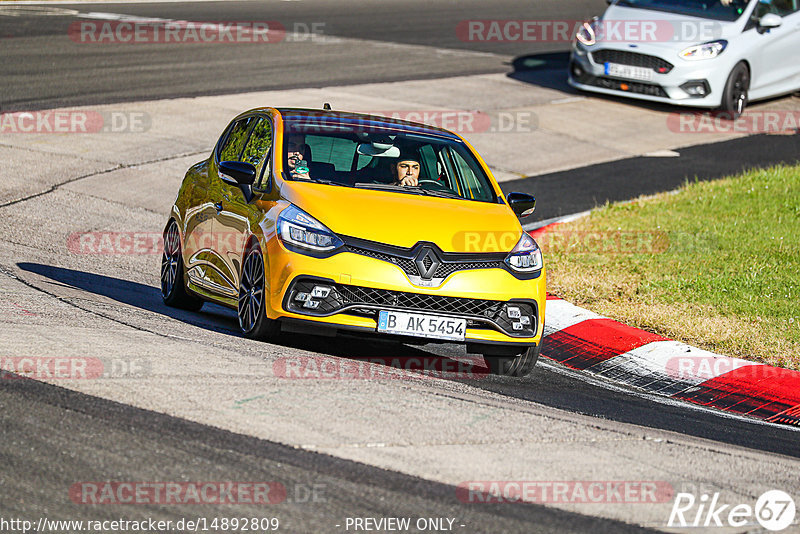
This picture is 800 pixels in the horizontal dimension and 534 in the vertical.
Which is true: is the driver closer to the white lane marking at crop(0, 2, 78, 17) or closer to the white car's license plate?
the white car's license plate

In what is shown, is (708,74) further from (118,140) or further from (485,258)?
(485,258)

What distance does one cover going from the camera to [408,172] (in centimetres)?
873

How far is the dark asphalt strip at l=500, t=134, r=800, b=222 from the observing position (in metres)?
15.0

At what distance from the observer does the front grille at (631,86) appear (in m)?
19.9

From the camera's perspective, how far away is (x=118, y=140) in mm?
15961

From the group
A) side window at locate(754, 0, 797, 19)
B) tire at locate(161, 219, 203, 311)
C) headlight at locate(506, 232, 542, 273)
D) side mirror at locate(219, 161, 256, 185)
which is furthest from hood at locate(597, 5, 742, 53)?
side mirror at locate(219, 161, 256, 185)

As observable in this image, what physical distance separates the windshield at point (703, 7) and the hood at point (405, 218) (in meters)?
13.3

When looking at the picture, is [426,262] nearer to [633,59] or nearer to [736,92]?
[633,59]

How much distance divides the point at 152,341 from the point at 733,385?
159 inches

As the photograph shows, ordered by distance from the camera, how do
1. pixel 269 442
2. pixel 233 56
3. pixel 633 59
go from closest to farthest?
pixel 269 442 → pixel 633 59 → pixel 233 56

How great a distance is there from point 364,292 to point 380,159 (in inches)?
62.5

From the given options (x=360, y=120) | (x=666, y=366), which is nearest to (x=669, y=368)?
(x=666, y=366)

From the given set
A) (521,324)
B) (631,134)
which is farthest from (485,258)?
(631,134)

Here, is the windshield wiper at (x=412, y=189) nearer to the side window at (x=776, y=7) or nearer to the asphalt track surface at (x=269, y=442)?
the asphalt track surface at (x=269, y=442)
